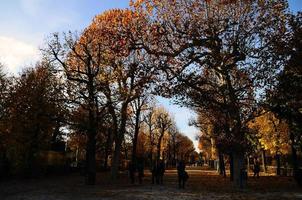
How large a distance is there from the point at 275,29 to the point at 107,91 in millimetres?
14337

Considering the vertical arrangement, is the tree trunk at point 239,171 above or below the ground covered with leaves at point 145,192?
above

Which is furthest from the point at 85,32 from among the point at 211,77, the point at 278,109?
the point at 278,109

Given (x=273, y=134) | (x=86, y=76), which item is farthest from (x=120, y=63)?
(x=273, y=134)

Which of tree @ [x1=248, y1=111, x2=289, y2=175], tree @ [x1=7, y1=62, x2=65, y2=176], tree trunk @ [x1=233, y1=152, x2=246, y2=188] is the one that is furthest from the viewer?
tree @ [x1=248, y1=111, x2=289, y2=175]

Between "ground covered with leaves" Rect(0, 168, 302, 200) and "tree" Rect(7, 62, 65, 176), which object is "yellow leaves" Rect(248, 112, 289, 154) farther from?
"tree" Rect(7, 62, 65, 176)

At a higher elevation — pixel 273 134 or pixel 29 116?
pixel 29 116

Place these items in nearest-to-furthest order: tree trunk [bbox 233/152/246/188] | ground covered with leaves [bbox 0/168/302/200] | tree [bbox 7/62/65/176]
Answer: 1. ground covered with leaves [bbox 0/168/302/200]
2. tree trunk [bbox 233/152/246/188]
3. tree [bbox 7/62/65/176]

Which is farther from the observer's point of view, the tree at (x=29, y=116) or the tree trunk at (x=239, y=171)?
the tree at (x=29, y=116)

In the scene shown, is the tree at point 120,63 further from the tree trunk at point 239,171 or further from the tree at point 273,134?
the tree at point 273,134

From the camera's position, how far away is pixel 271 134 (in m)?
42.1

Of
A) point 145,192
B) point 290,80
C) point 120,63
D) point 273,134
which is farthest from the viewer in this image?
point 273,134

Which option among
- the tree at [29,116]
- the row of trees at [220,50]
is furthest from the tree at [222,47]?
the tree at [29,116]

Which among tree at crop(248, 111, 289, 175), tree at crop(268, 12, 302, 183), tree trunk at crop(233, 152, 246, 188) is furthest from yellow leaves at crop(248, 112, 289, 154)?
tree trunk at crop(233, 152, 246, 188)

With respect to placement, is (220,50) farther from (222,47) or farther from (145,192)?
(145,192)
